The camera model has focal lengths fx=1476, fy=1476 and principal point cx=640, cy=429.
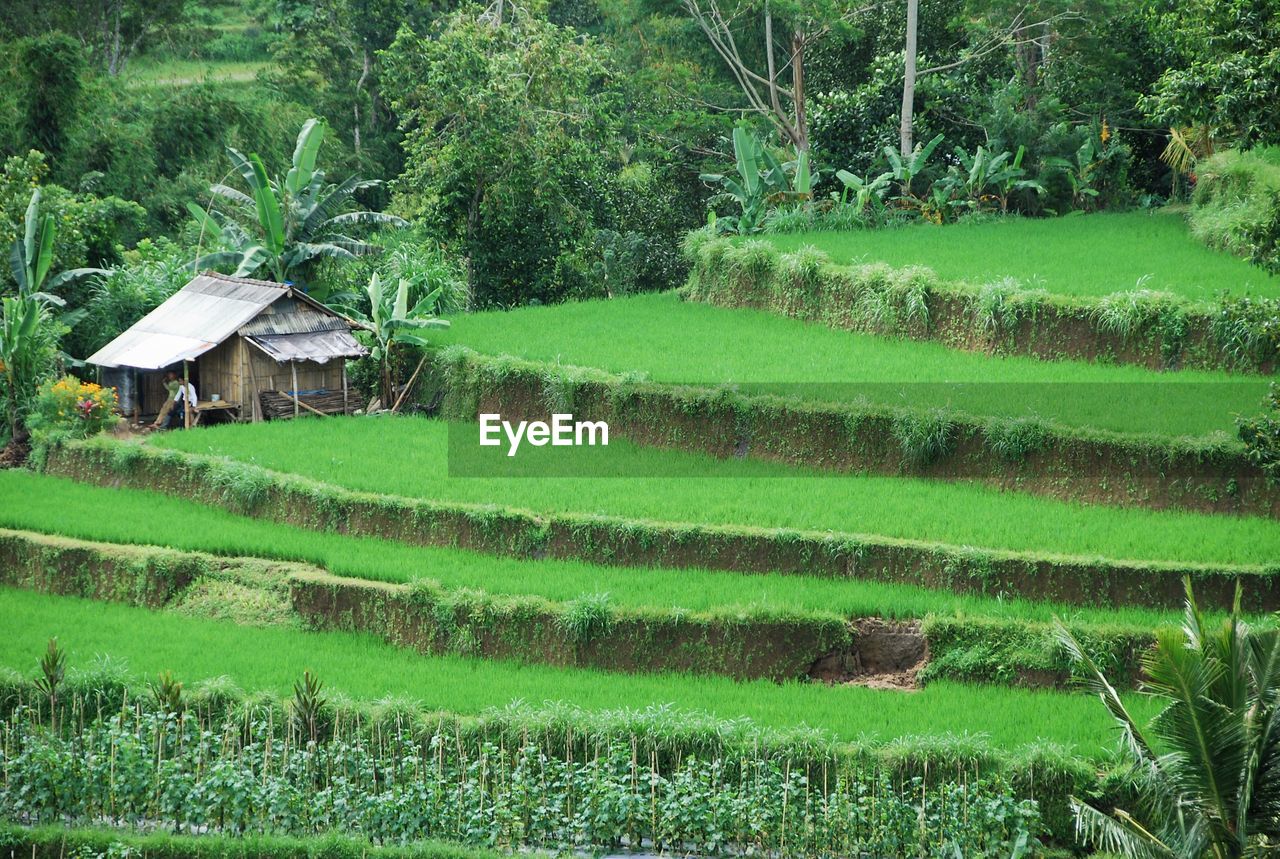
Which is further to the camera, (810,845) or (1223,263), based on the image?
(1223,263)

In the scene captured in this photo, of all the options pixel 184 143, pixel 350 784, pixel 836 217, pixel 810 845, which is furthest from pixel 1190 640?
pixel 184 143

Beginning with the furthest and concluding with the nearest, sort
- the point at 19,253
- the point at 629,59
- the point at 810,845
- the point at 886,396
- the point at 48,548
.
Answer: the point at 629,59 < the point at 19,253 < the point at 886,396 < the point at 48,548 < the point at 810,845

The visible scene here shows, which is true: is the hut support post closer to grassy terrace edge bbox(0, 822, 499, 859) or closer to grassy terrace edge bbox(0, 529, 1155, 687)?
grassy terrace edge bbox(0, 529, 1155, 687)

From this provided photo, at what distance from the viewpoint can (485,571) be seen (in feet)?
39.7

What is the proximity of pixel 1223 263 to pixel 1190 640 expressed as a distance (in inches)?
383

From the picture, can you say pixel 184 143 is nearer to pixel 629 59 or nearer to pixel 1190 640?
pixel 629 59

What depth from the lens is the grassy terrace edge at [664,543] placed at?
35.1 ft

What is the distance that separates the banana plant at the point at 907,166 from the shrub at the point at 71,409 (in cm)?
1150

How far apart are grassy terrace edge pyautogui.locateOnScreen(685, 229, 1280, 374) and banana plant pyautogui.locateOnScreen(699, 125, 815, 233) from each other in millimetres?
1553

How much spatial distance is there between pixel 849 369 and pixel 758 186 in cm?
723

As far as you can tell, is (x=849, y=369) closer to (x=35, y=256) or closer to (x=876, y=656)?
(x=876, y=656)

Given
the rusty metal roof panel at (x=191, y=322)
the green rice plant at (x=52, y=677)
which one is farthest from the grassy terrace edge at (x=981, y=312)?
the green rice plant at (x=52, y=677)

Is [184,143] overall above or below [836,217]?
above

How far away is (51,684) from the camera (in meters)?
10.0
